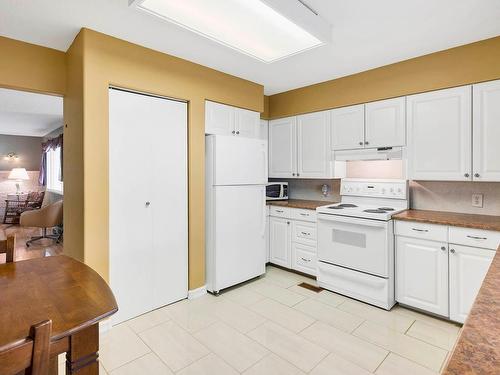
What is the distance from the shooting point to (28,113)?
527 cm

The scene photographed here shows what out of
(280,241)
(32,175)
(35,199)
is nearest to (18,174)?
(32,175)

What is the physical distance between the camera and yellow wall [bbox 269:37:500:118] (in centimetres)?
246

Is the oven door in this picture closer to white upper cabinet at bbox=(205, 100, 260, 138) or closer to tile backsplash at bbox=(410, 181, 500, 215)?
tile backsplash at bbox=(410, 181, 500, 215)

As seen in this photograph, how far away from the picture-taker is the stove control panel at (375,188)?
3.07 metres

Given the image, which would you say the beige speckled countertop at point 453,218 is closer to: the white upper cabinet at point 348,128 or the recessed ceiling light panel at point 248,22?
the white upper cabinet at point 348,128

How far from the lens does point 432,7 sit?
198cm

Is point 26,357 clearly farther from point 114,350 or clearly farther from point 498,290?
point 114,350

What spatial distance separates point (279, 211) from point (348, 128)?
1277mm

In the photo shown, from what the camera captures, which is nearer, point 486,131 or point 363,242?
point 486,131

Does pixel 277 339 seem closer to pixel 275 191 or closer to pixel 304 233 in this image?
pixel 304 233

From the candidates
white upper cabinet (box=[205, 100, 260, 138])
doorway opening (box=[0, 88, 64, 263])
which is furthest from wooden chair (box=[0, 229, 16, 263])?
doorway opening (box=[0, 88, 64, 263])

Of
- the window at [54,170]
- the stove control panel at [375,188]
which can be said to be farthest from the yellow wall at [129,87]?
the window at [54,170]

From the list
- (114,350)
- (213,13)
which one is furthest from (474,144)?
(114,350)

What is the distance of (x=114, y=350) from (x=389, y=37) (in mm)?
3189
